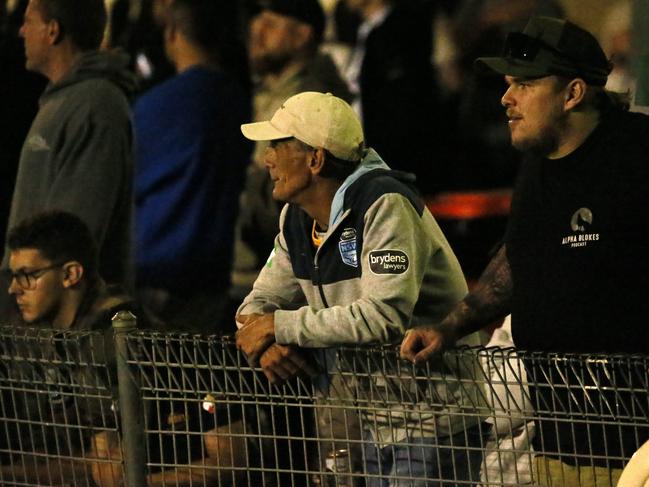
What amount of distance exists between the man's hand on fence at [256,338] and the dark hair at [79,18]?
2.29 meters

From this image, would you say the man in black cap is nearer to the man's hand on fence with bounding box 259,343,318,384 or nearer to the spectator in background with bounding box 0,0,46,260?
the man's hand on fence with bounding box 259,343,318,384

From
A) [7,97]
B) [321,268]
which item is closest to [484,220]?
[7,97]

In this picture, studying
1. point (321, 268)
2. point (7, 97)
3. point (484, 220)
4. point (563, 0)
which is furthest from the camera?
point (563, 0)

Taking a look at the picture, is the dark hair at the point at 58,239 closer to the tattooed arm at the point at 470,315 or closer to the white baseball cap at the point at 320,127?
the white baseball cap at the point at 320,127

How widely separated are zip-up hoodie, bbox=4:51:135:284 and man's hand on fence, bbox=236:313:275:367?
6.14 feet

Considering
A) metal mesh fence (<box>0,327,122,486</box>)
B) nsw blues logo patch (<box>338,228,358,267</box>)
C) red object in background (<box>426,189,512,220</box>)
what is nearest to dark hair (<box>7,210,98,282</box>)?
metal mesh fence (<box>0,327,122,486</box>)

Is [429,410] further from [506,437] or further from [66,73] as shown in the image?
[66,73]

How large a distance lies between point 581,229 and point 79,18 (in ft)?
8.84

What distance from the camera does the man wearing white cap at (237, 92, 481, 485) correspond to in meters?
4.52

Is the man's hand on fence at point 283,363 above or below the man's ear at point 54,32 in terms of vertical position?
below

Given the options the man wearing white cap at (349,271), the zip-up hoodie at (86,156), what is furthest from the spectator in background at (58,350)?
the man wearing white cap at (349,271)

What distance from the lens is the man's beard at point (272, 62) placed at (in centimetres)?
758

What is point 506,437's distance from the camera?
176 inches

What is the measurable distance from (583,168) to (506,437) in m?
0.74
